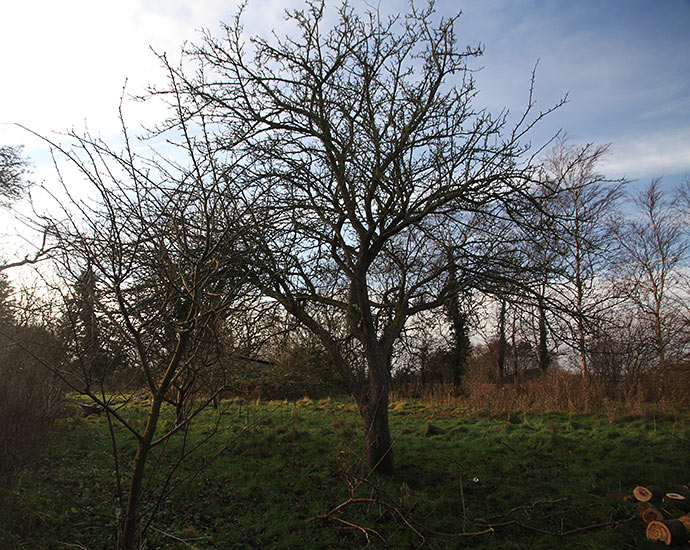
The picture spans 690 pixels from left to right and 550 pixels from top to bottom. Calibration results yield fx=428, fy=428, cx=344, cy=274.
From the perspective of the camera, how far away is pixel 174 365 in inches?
93.7

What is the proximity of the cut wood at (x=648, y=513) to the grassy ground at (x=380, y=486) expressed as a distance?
0.19 m

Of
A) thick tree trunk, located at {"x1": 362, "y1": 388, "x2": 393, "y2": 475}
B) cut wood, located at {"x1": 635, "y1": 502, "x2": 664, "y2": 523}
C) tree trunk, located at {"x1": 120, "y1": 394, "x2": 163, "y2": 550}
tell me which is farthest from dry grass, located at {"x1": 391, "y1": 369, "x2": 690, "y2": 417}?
tree trunk, located at {"x1": 120, "y1": 394, "x2": 163, "y2": 550}

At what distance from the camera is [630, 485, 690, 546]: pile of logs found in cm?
501

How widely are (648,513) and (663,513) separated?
479 mm

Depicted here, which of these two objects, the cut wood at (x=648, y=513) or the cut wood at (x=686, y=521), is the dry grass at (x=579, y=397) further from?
the cut wood at (x=686, y=521)

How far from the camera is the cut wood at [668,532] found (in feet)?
16.3

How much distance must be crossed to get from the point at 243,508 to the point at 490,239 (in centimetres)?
536

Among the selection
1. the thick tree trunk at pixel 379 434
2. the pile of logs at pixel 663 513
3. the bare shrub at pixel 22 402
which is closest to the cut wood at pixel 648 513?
the pile of logs at pixel 663 513

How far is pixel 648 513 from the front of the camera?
5.46 meters

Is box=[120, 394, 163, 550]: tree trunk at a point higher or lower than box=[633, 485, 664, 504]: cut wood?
higher

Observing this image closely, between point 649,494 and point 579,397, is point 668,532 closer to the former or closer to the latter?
point 649,494

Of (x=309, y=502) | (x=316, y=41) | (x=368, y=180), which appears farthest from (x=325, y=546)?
(x=316, y=41)

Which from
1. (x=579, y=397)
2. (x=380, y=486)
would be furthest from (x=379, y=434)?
(x=579, y=397)

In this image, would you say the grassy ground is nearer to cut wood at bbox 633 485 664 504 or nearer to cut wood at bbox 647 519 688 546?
cut wood at bbox 647 519 688 546
